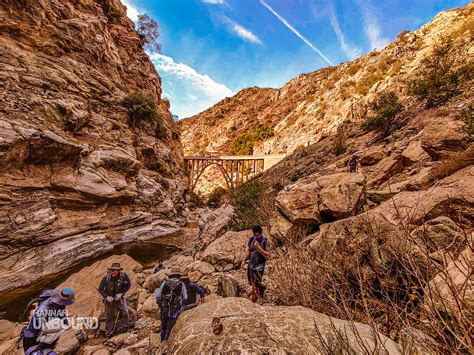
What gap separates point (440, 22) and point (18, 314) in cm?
3773

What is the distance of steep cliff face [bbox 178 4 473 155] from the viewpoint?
1967 centimetres

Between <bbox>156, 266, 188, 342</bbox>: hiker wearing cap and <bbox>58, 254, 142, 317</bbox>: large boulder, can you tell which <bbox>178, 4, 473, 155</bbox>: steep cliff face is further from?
<bbox>58, 254, 142, 317</bbox>: large boulder

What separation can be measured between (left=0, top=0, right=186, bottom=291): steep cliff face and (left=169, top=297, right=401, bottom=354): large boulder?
8805 millimetres

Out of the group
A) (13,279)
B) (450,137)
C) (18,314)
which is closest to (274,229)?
(450,137)

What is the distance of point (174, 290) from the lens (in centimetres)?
360

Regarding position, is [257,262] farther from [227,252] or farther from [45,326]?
[45,326]

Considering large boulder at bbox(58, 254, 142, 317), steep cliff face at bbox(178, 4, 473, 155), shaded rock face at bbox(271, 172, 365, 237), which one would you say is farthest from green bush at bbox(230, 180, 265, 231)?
steep cliff face at bbox(178, 4, 473, 155)

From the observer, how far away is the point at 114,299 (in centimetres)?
451

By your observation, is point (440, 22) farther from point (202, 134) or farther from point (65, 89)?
point (202, 134)

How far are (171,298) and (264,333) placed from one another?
2.21 metres

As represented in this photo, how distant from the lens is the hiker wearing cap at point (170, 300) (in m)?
3.57

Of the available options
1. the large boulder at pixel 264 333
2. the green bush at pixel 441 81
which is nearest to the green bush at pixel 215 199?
the green bush at pixel 441 81

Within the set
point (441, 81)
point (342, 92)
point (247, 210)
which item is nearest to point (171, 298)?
point (247, 210)

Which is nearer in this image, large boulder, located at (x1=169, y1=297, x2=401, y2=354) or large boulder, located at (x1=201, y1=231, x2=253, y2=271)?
large boulder, located at (x1=169, y1=297, x2=401, y2=354)
